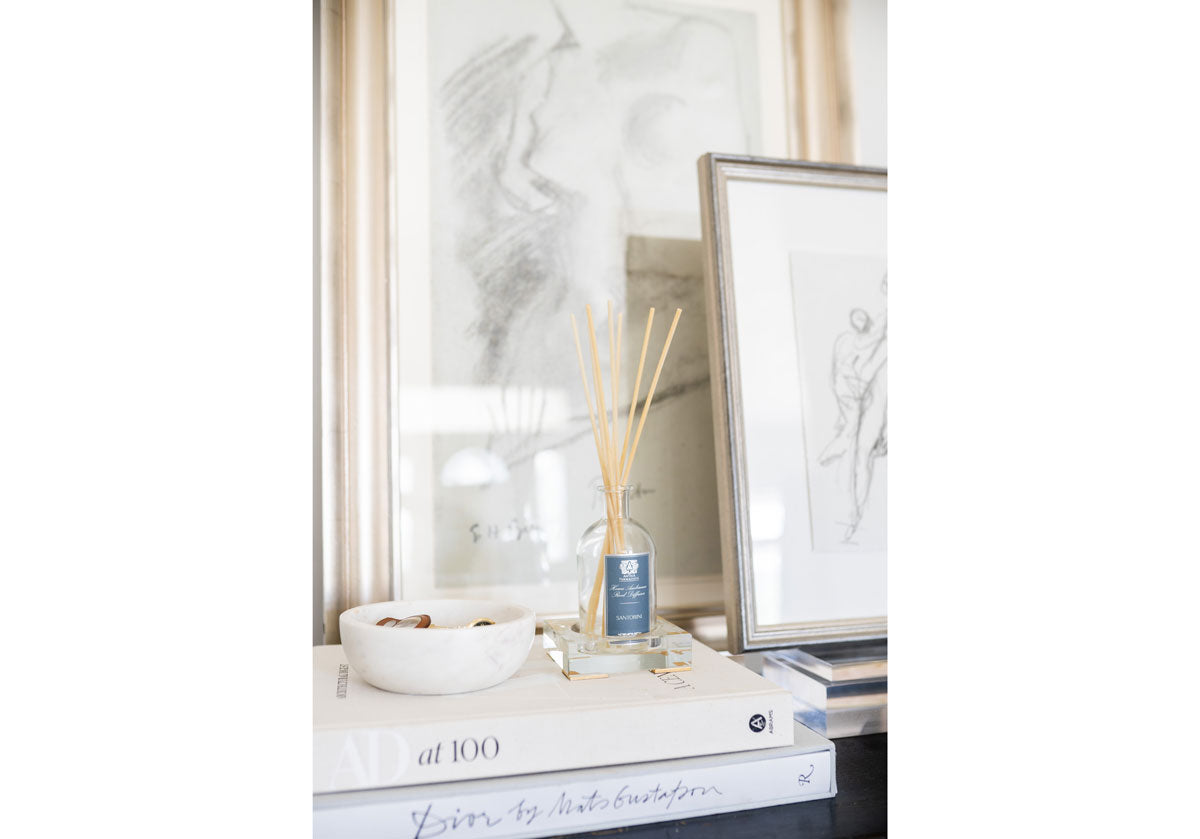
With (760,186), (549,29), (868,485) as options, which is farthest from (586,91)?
(868,485)

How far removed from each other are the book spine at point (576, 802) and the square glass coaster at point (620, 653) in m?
0.11

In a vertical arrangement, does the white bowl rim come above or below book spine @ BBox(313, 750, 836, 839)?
above

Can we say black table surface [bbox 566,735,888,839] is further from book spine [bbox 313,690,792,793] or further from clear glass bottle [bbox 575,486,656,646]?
clear glass bottle [bbox 575,486,656,646]

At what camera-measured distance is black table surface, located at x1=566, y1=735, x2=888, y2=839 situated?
54 cm

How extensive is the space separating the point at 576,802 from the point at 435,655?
0.14 meters

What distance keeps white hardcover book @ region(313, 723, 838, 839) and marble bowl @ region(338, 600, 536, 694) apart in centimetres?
8

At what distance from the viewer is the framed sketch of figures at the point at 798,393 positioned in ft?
2.72

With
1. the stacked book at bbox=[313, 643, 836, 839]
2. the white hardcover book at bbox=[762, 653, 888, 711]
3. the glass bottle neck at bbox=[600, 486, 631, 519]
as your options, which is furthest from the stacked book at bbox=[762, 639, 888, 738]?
the glass bottle neck at bbox=[600, 486, 631, 519]

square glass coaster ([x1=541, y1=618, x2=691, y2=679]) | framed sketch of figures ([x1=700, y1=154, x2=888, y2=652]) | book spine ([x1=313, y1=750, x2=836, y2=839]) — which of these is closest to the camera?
book spine ([x1=313, y1=750, x2=836, y2=839])

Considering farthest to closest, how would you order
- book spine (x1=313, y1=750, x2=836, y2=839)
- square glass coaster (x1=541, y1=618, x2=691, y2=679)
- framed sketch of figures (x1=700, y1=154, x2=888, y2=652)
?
framed sketch of figures (x1=700, y1=154, x2=888, y2=652) < square glass coaster (x1=541, y1=618, x2=691, y2=679) < book spine (x1=313, y1=750, x2=836, y2=839)

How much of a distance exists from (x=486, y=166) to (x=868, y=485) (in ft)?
1.79
